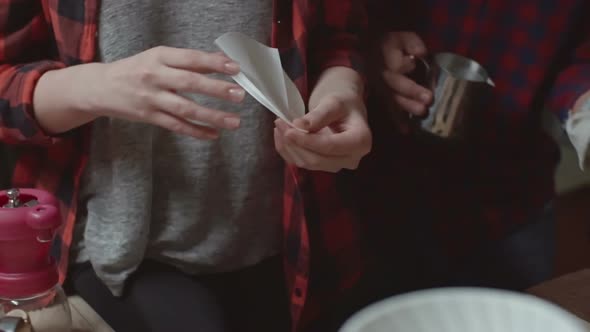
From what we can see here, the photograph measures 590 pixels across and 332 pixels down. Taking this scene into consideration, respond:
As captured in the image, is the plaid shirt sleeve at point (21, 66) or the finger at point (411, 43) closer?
the plaid shirt sleeve at point (21, 66)

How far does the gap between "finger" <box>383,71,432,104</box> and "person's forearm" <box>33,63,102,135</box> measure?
1.44ft

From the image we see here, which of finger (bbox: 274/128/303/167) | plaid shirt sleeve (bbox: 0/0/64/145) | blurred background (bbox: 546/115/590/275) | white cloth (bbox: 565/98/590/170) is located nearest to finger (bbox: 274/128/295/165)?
finger (bbox: 274/128/303/167)

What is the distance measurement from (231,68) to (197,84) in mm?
37

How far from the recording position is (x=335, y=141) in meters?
0.85

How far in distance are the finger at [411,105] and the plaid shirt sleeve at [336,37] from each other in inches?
3.5

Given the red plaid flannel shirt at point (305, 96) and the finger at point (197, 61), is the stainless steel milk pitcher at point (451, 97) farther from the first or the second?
the finger at point (197, 61)

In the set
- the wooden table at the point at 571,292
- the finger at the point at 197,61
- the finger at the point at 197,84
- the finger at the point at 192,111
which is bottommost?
the wooden table at the point at 571,292

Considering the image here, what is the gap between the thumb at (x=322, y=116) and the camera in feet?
2.69

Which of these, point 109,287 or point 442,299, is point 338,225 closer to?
point 109,287

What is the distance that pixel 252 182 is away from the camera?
967 mm

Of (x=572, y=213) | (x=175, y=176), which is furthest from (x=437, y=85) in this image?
(x=572, y=213)

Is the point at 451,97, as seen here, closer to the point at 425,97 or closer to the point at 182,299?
the point at 425,97

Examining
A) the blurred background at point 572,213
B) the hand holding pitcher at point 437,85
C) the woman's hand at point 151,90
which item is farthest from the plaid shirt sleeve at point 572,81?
the blurred background at point 572,213

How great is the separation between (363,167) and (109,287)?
441mm
